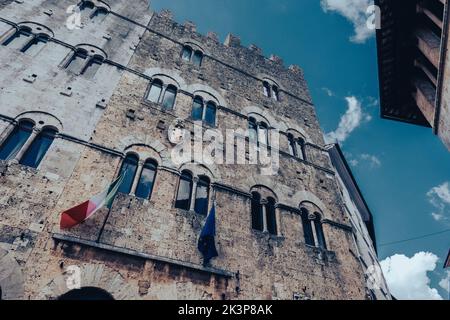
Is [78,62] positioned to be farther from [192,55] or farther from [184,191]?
[184,191]

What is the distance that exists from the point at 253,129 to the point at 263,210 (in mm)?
3642

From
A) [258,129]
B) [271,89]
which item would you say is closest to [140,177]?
[258,129]

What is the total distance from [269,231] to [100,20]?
32.0ft

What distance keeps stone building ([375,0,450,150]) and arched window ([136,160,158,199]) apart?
300 inches

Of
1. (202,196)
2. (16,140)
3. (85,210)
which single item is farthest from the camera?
(202,196)

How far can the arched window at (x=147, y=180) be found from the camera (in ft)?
22.8

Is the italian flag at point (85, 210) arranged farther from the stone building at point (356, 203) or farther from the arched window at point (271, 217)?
the stone building at point (356, 203)

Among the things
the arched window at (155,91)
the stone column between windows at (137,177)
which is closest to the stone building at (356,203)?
the arched window at (155,91)

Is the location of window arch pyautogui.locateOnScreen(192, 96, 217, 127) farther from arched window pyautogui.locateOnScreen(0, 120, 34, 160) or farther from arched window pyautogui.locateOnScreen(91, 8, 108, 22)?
arched window pyautogui.locateOnScreen(91, 8, 108, 22)

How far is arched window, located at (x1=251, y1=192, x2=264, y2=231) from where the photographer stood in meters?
8.01

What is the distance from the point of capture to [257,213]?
327 inches

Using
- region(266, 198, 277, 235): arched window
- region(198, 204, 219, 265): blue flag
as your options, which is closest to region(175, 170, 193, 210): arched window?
region(198, 204, 219, 265): blue flag

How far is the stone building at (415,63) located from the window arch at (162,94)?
696 centimetres
